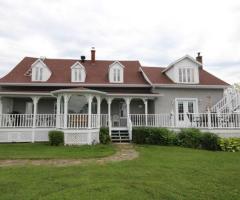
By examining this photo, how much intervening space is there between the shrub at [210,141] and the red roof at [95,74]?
654 centimetres

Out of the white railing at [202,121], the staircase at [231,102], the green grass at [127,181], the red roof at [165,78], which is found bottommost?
the green grass at [127,181]

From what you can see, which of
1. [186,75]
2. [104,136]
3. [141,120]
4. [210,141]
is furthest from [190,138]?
[186,75]

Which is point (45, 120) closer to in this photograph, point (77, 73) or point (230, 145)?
point (77, 73)

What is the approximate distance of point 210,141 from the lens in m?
10.8

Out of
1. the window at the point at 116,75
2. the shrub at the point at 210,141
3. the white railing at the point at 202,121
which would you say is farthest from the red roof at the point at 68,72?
the shrub at the point at 210,141

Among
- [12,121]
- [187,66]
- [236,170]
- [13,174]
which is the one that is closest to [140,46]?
[187,66]

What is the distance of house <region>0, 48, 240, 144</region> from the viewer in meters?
13.8

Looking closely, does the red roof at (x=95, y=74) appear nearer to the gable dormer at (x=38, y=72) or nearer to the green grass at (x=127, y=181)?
the gable dormer at (x=38, y=72)

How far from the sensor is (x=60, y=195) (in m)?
4.02

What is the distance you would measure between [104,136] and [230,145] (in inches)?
294

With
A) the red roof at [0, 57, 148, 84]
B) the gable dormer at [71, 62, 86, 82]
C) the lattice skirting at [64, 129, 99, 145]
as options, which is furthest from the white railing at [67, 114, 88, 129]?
the gable dormer at [71, 62, 86, 82]

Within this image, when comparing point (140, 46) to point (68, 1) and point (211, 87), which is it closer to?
point (211, 87)

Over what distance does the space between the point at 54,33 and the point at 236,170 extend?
14891mm

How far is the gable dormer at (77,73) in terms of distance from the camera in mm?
16484
